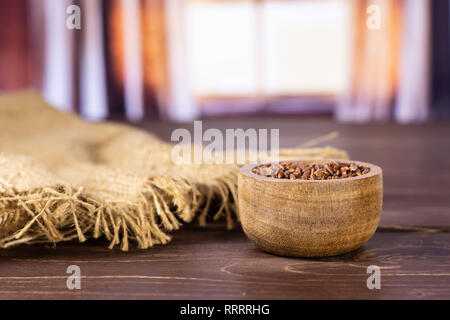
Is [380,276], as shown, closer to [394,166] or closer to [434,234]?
[434,234]

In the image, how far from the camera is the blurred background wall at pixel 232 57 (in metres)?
3.05

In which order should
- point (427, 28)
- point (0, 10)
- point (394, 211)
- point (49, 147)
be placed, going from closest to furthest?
point (394, 211) → point (49, 147) → point (427, 28) → point (0, 10)

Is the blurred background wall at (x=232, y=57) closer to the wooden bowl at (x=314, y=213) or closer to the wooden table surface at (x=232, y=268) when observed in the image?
the wooden table surface at (x=232, y=268)

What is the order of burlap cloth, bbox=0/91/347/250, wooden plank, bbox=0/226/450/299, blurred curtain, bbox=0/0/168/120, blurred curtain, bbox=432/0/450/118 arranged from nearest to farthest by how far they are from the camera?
1. wooden plank, bbox=0/226/450/299
2. burlap cloth, bbox=0/91/347/250
3. blurred curtain, bbox=432/0/450/118
4. blurred curtain, bbox=0/0/168/120

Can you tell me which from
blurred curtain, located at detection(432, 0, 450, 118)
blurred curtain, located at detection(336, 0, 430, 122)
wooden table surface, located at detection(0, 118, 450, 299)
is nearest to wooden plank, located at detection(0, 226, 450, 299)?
wooden table surface, located at detection(0, 118, 450, 299)

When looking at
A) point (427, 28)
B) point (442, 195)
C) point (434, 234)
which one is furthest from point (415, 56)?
point (434, 234)

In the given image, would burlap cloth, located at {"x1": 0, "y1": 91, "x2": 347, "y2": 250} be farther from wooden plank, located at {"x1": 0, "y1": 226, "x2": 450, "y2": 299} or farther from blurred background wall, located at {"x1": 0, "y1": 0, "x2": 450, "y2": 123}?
blurred background wall, located at {"x1": 0, "y1": 0, "x2": 450, "y2": 123}

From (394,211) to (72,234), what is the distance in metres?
0.43

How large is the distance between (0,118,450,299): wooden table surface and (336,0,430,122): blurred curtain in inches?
96.2

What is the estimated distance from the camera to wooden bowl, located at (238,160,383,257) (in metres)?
0.52

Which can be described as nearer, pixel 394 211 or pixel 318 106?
pixel 394 211

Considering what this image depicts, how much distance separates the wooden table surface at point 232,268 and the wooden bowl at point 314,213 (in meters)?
0.02
